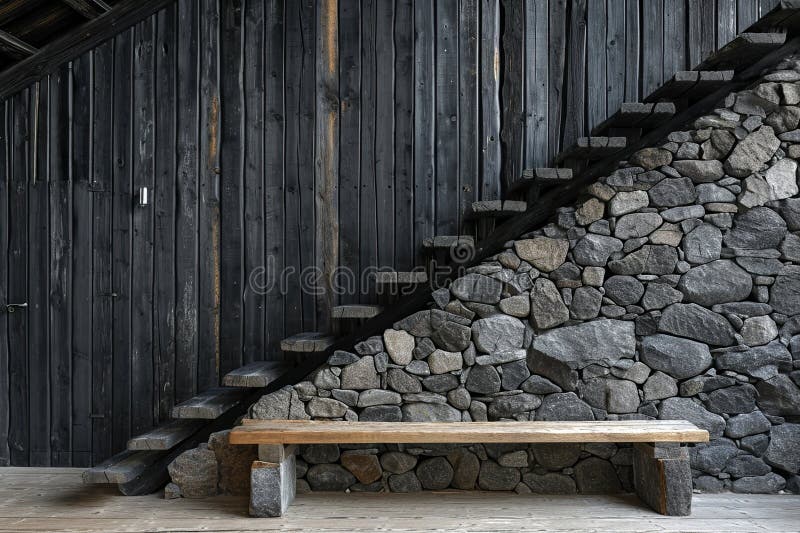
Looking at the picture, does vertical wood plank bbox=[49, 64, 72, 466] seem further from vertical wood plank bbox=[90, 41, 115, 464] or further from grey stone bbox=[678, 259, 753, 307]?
grey stone bbox=[678, 259, 753, 307]

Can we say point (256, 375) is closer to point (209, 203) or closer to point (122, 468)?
point (122, 468)

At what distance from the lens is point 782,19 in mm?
3541

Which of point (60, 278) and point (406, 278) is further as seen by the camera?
point (60, 278)

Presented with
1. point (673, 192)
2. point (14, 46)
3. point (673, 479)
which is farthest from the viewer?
point (14, 46)

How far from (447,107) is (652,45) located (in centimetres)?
187

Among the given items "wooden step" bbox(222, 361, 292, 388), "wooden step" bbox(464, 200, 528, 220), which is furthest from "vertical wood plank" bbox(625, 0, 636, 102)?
"wooden step" bbox(222, 361, 292, 388)

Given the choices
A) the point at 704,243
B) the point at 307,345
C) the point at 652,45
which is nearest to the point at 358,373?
the point at 307,345

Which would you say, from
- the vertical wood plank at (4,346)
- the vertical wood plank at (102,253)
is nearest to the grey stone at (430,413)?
the vertical wood plank at (102,253)

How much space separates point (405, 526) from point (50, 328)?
3506mm

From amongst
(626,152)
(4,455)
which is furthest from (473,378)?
(4,455)

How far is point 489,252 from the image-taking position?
150 inches

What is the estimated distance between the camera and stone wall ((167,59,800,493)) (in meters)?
3.69

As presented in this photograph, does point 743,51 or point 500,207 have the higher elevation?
point 743,51

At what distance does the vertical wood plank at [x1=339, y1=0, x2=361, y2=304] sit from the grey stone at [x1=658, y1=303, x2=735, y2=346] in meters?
2.49
